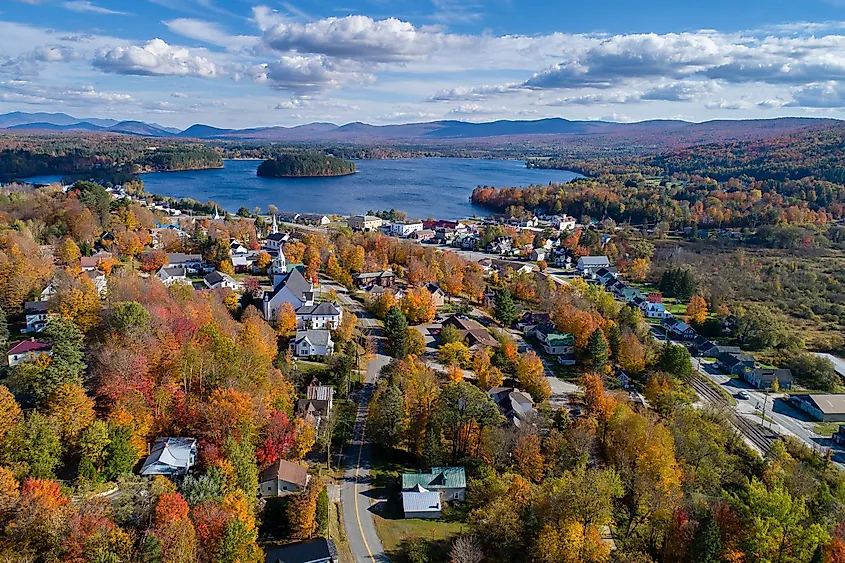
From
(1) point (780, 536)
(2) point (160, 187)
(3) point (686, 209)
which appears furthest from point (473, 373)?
(2) point (160, 187)

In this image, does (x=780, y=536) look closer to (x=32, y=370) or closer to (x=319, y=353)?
(x=319, y=353)

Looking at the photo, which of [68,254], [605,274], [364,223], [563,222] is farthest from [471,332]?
[563,222]

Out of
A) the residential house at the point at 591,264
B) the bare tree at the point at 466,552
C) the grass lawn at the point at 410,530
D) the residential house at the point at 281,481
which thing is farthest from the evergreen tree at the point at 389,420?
the residential house at the point at 591,264

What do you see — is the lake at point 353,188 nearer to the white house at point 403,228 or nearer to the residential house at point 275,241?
the white house at point 403,228

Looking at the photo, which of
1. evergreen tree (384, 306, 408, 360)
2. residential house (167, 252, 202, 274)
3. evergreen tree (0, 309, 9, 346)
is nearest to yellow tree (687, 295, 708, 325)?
evergreen tree (384, 306, 408, 360)

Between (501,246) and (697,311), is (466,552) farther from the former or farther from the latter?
(501,246)
